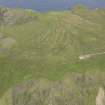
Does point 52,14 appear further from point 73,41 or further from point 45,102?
point 45,102

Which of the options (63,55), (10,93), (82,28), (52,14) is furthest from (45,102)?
(52,14)

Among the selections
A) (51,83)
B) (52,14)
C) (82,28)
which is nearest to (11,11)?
(52,14)

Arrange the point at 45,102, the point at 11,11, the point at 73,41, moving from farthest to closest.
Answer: the point at 11,11 → the point at 73,41 → the point at 45,102

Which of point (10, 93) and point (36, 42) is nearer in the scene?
point (10, 93)

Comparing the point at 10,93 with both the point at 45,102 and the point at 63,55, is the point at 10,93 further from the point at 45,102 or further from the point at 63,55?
the point at 63,55

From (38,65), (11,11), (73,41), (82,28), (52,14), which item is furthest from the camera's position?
(11,11)

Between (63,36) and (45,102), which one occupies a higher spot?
(63,36)
